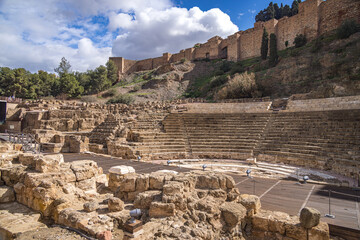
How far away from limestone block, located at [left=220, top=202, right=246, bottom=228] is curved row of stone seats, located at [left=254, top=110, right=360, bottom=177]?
740 cm

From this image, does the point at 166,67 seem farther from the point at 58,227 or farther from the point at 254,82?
the point at 58,227

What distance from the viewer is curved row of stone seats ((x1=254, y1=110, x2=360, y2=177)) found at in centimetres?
1057

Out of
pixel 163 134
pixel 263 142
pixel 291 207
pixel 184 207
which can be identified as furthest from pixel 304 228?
pixel 163 134

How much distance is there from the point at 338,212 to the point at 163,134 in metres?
11.8

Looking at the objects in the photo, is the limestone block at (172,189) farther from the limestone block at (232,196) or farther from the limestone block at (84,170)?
the limestone block at (84,170)

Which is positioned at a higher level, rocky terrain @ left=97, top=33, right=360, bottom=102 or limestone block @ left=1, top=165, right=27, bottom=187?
rocky terrain @ left=97, top=33, right=360, bottom=102

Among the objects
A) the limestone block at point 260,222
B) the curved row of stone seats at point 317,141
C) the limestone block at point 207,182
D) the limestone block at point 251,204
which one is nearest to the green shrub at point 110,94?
the curved row of stone seats at point 317,141

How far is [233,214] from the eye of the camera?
4.62 metres

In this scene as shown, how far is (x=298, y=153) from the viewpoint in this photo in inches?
474

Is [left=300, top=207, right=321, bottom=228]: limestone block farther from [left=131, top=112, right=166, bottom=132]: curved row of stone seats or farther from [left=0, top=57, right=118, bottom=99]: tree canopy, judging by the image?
[left=0, top=57, right=118, bottom=99]: tree canopy

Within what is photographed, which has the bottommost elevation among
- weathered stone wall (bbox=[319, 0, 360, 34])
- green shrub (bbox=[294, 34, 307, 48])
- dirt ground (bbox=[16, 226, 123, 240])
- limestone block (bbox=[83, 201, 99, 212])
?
dirt ground (bbox=[16, 226, 123, 240])

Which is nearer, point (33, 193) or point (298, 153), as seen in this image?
point (33, 193)

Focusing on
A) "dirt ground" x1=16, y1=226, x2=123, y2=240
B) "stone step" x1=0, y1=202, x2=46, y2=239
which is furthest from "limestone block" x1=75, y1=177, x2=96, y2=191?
"dirt ground" x1=16, y1=226, x2=123, y2=240

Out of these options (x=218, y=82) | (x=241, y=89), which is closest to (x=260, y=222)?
(x=241, y=89)
